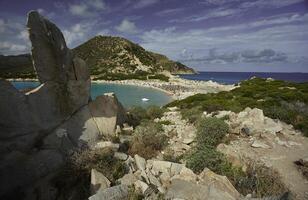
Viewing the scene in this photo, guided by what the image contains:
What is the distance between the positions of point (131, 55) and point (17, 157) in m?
120

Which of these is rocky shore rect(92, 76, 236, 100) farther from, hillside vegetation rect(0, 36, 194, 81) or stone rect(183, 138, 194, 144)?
stone rect(183, 138, 194, 144)

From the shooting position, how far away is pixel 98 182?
8289 millimetres

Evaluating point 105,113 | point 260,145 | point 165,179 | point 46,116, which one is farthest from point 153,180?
point 260,145

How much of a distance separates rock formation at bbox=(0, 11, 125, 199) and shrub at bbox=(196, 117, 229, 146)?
4.36 meters

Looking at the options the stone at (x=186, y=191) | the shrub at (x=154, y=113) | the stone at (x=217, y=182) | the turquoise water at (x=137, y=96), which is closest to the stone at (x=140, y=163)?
the stone at (x=186, y=191)

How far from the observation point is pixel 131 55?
126500mm

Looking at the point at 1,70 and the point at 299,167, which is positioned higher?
the point at 1,70

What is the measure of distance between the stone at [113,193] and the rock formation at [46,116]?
2053 millimetres

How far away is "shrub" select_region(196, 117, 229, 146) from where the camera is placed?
1296 centimetres

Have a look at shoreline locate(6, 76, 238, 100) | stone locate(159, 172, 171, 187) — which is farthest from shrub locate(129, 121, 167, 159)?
shoreline locate(6, 76, 238, 100)

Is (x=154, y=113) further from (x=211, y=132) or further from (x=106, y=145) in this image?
(x=106, y=145)

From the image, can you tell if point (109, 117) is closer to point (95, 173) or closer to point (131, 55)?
point (95, 173)

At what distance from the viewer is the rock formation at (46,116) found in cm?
875

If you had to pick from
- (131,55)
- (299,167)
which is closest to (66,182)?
(299,167)
